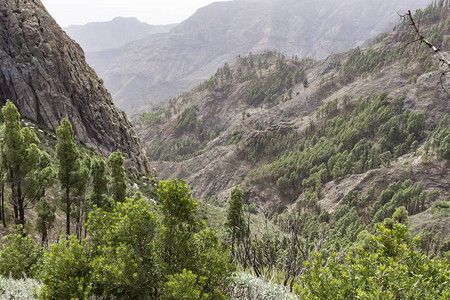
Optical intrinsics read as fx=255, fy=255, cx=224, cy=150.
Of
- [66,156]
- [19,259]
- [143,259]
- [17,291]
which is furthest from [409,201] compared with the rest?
[17,291]

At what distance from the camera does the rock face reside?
4625 centimetres

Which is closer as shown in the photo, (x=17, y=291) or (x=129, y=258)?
(x=129, y=258)

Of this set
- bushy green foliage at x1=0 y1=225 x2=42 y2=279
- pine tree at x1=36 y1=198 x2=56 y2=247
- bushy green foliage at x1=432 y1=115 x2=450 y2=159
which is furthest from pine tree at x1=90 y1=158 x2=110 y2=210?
bushy green foliage at x1=432 y1=115 x2=450 y2=159

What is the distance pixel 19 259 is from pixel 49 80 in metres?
48.5

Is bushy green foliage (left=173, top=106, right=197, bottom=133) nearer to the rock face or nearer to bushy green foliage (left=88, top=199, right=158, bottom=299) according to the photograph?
the rock face

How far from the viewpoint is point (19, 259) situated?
11.6 metres

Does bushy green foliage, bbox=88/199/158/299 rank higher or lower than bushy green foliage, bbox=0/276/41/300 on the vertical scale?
higher

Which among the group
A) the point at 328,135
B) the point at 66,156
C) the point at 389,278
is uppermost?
the point at 389,278

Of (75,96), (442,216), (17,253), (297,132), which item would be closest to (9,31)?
(75,96)

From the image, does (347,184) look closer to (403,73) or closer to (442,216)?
(442,216)

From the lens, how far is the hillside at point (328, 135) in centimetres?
9600

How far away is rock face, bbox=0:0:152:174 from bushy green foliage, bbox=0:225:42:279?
43004mm

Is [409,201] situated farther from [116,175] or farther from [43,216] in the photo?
[43,216]

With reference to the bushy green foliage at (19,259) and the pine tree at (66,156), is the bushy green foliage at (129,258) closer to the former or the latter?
the bushy green foliage at (19,259)
